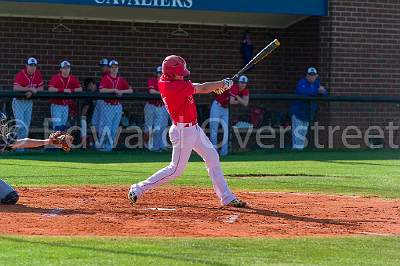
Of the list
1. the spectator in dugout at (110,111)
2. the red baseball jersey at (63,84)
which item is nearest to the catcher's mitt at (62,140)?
the red baseball jersey at (63,84)

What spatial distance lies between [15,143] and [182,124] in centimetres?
182

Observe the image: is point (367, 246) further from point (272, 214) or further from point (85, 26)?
point (85, 26)

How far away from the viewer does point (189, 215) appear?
365 inches

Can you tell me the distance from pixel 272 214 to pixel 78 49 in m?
13.0

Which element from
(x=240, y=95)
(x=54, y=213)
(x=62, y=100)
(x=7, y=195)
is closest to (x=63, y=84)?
(x=62, y=100)

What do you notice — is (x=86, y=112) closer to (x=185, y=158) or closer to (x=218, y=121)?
(x=218, y=121)

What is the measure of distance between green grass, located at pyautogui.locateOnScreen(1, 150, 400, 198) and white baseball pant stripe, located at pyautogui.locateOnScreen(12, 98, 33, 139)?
507 mm

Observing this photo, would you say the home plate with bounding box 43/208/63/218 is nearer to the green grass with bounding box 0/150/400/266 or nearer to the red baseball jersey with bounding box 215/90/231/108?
the green grass with bounding box 0/150/400/266

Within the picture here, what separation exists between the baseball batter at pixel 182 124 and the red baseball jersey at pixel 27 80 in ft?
29.3

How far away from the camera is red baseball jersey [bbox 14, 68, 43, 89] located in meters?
18.2

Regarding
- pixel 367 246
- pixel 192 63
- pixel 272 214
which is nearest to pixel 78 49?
pixel 192 63

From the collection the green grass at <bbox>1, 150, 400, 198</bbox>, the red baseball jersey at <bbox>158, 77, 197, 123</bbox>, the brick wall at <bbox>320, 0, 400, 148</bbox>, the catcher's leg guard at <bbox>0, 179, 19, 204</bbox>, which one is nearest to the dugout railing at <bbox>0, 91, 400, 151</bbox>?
the brick wall at <bbox>320, 0, 400, 148</bbox>

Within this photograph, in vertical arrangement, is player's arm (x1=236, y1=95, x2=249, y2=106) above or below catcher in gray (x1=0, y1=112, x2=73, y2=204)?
above

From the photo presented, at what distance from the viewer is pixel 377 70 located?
2248cm
